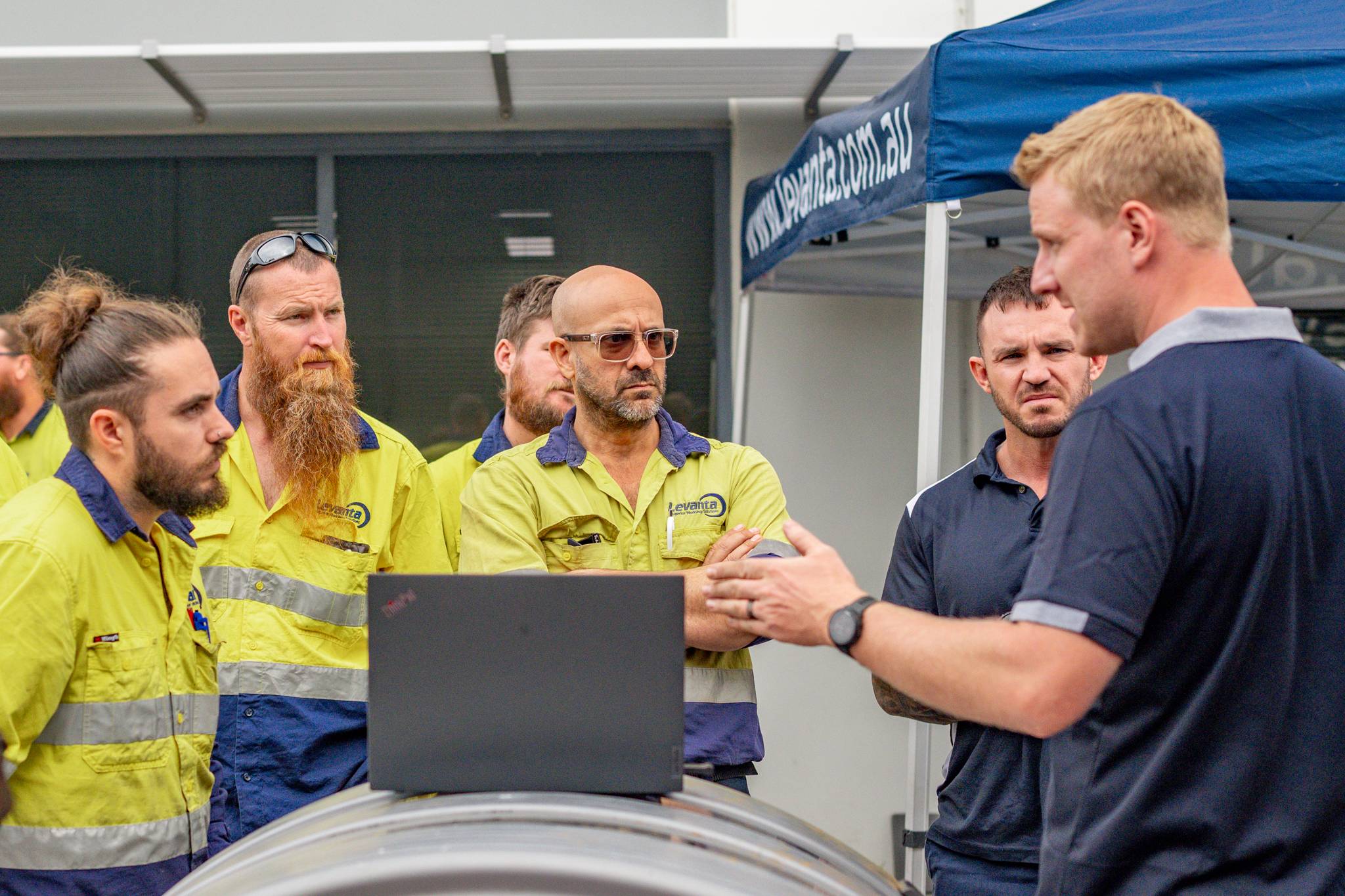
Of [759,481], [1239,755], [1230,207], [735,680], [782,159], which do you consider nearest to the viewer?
[1239,755]

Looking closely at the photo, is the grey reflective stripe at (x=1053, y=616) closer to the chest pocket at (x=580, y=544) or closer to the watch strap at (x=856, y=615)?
the watch strap at (x=856, y=615)

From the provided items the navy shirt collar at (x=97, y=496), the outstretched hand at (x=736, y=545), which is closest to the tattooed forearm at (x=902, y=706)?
the outstretched hand at (x=736, y=545)

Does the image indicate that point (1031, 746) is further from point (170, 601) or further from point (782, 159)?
point (782, 159)

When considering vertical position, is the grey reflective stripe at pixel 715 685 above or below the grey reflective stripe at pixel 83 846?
above

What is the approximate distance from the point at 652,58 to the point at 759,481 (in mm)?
2452

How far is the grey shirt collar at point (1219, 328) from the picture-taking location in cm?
159

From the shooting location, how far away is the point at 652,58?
4707 mm

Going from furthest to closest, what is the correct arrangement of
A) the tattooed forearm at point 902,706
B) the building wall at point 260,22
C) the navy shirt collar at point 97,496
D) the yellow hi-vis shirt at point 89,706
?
the building wall at point 260,22 → the tattooed forearm at point 902,706 → the navy shirt collar at point 97,496 → the yellow hi-vis shirt at point 89,706

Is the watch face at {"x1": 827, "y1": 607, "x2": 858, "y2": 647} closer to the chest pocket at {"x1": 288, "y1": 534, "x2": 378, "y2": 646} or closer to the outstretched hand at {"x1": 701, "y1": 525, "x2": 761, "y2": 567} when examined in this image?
the outstretched hand at {"x1": 701, "y1": 525, "x2": 761, "y2": 567}

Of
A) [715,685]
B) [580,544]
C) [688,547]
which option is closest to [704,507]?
[688,547]

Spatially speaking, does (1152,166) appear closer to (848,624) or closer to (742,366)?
(848,624)

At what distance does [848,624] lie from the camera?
169 cm

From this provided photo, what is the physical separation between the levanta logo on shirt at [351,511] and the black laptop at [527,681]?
1.23 m

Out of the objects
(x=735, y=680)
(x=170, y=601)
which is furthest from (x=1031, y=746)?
(x=170, y=601)
